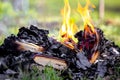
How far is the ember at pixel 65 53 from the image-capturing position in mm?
5930

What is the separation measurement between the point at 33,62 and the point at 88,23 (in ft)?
3.64

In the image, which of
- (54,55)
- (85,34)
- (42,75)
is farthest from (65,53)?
(42,75)

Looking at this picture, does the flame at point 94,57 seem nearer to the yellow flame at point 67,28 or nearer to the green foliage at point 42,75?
the yellow flame at point 67,28

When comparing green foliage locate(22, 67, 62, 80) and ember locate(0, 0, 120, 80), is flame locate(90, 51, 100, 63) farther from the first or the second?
green foliage locate(22, 67, 62, 80)

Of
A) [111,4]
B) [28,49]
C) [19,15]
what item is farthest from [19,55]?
[111,4]

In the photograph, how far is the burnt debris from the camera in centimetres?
591

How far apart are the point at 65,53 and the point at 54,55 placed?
21cm

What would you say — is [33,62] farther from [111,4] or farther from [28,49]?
[111,4]

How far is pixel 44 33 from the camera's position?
6684mm

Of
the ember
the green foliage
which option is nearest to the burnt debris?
the ember

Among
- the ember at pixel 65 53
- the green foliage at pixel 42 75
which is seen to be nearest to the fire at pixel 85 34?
the ember at pixel 65 53

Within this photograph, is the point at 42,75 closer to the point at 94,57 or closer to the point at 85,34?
the point at 94,57

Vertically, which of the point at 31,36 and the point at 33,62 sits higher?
the point at 31,36

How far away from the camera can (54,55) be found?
20.5ft
